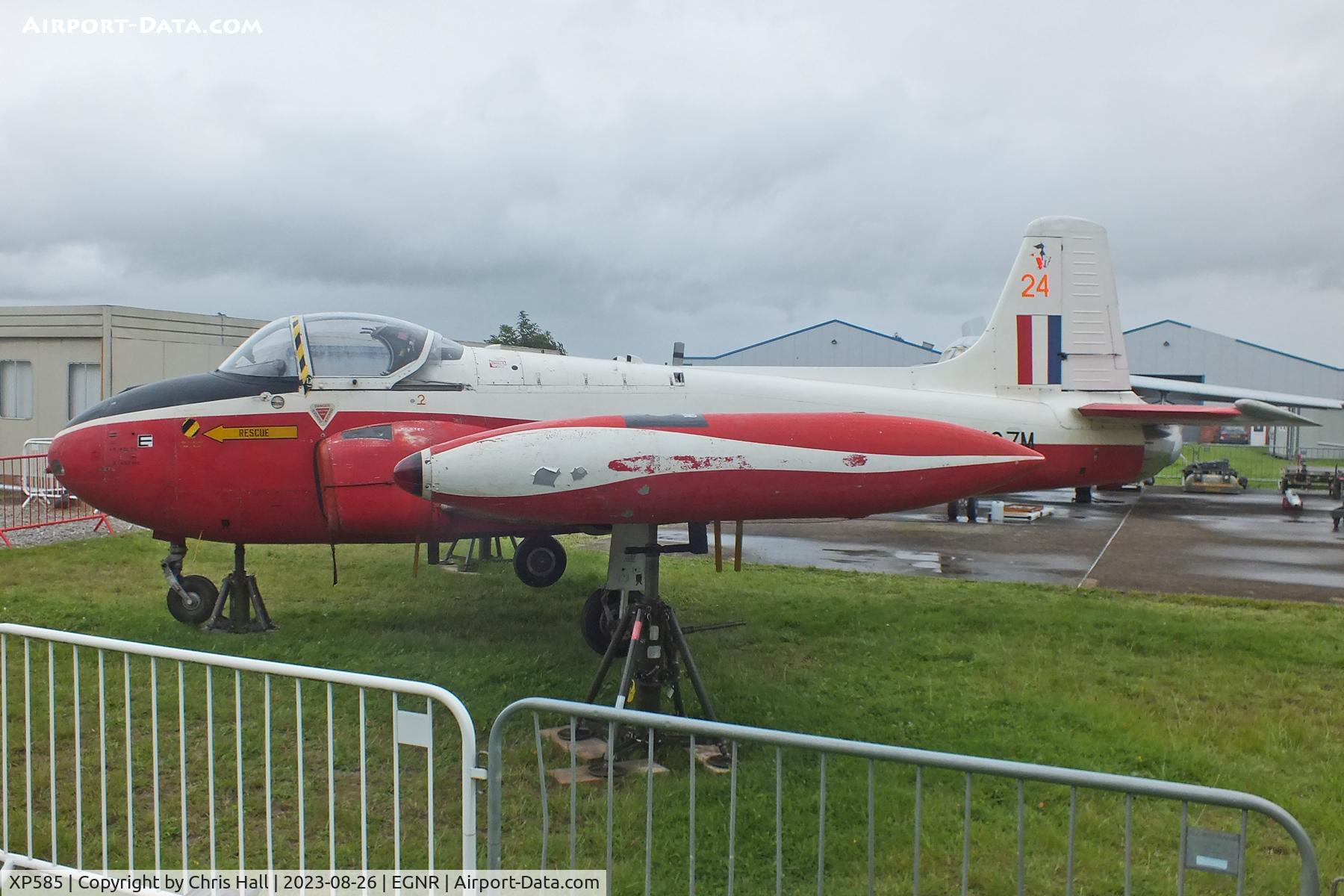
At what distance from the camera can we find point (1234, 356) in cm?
4984

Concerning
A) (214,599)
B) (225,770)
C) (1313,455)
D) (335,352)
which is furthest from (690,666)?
(1313,455)

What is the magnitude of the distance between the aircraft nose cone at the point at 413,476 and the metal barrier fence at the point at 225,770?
112 centimetres

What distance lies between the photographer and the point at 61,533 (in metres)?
13.4

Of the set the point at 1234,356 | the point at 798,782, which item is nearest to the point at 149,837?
the point at 798,782

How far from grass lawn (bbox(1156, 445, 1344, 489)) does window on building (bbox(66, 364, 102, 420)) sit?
83.4 ft

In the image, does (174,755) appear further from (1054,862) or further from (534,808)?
(1054,862)

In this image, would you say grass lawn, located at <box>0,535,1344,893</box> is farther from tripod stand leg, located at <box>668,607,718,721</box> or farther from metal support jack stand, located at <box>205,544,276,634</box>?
tripod stand leg, located at <box>668,607,718,721</box>

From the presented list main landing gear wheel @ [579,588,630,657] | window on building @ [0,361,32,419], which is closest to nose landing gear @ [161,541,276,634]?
main landing gear wheel @ [579,588,630,657]

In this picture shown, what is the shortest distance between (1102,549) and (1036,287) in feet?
21.5

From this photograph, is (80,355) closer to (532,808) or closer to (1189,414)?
(532,808)

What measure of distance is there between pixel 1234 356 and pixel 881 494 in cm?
5321

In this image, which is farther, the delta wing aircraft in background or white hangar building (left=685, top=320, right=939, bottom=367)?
white hangar building (left=685, top=320, right=939, bottom=367)

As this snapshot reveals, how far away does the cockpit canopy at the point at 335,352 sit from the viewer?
7242 millimetres

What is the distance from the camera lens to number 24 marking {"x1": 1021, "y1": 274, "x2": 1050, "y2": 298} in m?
9.69
